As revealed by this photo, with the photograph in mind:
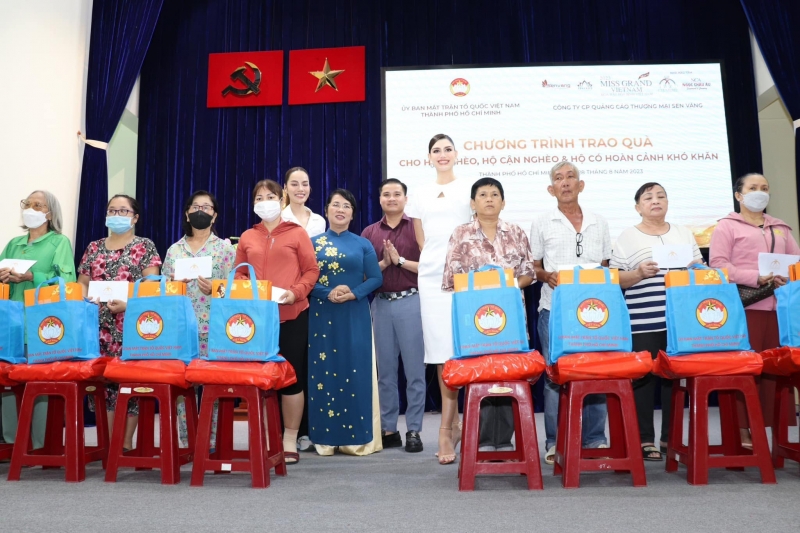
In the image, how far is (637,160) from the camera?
516 centimetres

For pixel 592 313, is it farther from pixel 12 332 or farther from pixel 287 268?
pixel 12 332

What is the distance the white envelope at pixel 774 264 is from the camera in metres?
2.97

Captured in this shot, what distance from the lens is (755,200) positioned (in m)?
3.25

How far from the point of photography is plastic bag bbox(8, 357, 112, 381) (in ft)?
8.93

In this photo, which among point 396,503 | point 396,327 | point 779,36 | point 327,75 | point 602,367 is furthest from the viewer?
point 327,75

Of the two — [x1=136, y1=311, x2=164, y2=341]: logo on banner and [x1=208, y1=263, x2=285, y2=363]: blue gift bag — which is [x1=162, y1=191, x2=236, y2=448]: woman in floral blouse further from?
[x1=208, y1=263, x2=285, y2=363]: blue gift bag

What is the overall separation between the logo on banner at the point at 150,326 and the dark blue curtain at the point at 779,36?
4.78 metres

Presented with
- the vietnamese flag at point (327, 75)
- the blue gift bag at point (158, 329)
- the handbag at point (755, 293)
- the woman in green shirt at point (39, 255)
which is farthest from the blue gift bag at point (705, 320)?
the vietnamese flag at point (327, 75)

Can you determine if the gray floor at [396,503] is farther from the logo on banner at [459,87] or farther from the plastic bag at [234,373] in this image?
the logo on banner at [459,87]

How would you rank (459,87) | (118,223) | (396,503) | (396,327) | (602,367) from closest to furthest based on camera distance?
(396,503) → (602,367) → (118,223) → (396,327) → (459,87)

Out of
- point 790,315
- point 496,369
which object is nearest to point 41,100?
point 496,369

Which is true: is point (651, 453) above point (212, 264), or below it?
below

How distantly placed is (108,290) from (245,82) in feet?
11.1

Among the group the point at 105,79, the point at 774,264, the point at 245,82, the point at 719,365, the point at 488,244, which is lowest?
the point at 719,365
